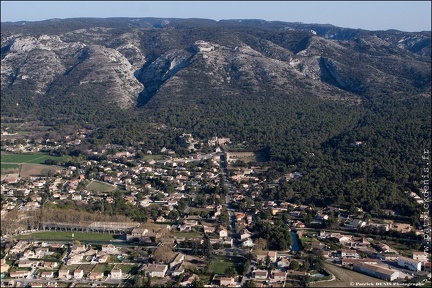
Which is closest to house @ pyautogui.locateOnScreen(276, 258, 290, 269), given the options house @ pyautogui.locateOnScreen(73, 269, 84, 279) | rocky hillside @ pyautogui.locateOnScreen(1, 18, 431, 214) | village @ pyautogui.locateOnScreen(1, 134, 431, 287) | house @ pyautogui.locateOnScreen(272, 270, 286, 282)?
village @ pyautogui.locateOnScreen(1, 134, 431, 287)

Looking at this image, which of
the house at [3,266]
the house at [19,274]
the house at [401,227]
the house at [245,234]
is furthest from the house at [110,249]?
the house at [401,227]

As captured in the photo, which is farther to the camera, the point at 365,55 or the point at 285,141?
the point at 365,55

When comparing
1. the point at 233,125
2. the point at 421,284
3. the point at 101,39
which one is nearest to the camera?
the point at 421,284

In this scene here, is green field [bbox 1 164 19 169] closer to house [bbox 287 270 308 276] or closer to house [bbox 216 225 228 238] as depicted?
house [bbox 216 225 228 238]

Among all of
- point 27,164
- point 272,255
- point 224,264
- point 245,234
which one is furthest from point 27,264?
point 27,164

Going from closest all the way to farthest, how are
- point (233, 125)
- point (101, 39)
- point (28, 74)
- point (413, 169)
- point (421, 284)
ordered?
point (421, 284) → point (413, 169) → point (233, 125) → point (28, 74) → point (101, 39)

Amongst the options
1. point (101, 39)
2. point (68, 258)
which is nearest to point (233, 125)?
point (68, 258)

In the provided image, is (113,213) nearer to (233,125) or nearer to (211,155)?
(211,155)
